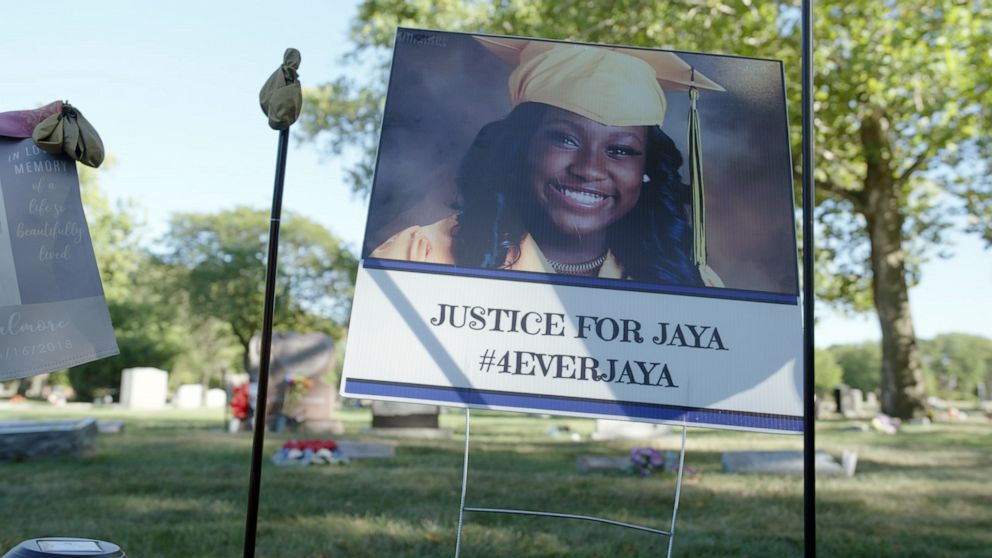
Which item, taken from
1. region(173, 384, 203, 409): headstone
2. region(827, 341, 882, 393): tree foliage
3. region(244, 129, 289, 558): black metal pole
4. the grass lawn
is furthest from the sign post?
region(827, 341, 882, 393): tree foliage

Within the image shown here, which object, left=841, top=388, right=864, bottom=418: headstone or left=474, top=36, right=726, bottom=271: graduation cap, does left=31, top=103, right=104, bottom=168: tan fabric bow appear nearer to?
left=474, top=36, right=726, bottom=271: graduation cap

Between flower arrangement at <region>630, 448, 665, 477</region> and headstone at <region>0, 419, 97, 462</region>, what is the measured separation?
17.6 feet

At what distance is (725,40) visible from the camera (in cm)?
1149

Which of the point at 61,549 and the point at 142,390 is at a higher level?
the point at 142,390

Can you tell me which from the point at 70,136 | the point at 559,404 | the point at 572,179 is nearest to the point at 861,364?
the point at 572,179

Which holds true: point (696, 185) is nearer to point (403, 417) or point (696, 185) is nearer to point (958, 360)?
point (403, 417)

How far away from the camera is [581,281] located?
9.61 ft

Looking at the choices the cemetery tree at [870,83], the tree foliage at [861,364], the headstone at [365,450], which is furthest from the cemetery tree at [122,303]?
the tree foliage at [861,364]

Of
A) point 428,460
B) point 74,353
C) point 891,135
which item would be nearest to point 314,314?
point 891,135

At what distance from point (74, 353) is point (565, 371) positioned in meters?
1.82

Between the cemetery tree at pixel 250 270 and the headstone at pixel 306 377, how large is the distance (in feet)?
68.2

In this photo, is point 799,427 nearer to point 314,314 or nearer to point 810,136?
point 810,136

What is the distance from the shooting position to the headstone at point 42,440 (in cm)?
718

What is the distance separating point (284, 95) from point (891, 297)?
14.0m
